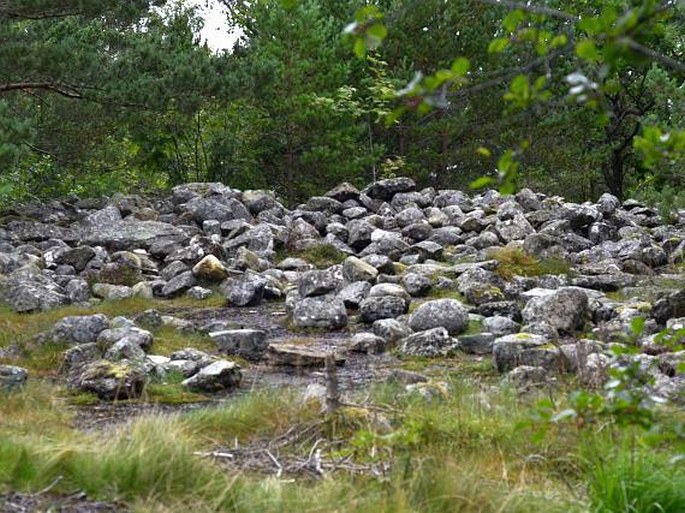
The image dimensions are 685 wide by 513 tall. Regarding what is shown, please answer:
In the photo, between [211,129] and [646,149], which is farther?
[211,129]

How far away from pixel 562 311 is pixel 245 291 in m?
3.73

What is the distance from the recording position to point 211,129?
63.6 ft

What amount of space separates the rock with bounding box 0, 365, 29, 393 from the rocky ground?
17 millimetres

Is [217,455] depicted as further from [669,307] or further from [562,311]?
[669,307]

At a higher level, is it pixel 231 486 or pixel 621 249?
pixel 621 249

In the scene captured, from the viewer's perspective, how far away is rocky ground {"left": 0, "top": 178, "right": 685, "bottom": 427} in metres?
6.53

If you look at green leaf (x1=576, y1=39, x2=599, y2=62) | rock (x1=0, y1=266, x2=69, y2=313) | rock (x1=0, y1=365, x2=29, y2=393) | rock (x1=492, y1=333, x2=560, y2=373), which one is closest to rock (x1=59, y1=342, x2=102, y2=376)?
rock (x1=0, y1=365, x2=29, y2=393)

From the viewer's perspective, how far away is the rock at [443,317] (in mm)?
8180

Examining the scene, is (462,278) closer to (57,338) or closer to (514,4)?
(57,338)

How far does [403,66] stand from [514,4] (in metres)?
16.8

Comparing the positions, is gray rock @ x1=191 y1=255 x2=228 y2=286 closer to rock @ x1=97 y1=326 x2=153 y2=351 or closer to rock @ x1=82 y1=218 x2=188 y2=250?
rock @ x1=82 y1=218 x2=188 y2=250

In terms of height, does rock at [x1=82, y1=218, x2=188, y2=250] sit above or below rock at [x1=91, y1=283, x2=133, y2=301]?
above

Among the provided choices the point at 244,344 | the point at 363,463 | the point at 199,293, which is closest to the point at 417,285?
the point at 199,293

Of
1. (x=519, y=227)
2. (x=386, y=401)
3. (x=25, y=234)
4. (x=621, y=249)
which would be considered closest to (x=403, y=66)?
(x=519, y=227)
